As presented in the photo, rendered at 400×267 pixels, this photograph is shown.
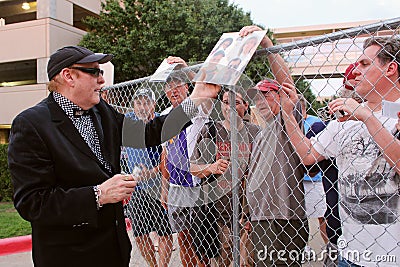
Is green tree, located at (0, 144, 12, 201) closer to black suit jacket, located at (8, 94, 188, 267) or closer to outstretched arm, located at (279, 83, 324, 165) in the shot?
black suit jacket, located at (8, 94, 188, 267)

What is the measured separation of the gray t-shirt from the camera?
2350mm

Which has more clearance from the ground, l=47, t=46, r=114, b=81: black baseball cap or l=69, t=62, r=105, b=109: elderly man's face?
l=47, t=46, r=114, b=81: black baseball cap

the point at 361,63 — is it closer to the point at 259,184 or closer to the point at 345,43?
the point at 345,43

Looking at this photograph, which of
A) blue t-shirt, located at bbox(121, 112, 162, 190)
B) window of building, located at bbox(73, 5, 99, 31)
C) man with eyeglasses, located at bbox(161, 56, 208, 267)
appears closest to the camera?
man with eyeglasses, located at bbox(161, 56, 208, 267)

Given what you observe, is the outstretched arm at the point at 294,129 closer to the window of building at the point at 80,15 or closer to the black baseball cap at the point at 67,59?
the black baseball cap at the point at 67,59

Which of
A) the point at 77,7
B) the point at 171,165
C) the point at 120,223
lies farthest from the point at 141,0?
the point at 120,223

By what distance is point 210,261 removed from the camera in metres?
3.12

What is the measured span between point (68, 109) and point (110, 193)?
0.52 meters

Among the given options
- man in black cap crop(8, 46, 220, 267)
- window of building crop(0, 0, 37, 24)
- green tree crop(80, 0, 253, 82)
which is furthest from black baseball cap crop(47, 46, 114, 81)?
window of building crop(0, 0, 37, 24)

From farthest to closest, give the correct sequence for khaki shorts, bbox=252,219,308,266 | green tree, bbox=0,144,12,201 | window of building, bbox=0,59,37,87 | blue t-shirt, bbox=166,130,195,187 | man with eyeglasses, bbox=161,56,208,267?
window of building, bbox=0,59,37,87
green tree, bbox=0,144,12,201
blue t-shirt, bbox=166,130,195,187
man with eyeglasses, bbox=161,56,208,267
khaki shorts, bbox=252,219,308,266

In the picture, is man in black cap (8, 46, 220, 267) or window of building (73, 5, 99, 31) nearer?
man in black cap (8, 46, 220, 267)

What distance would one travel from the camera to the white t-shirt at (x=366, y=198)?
5.74ft

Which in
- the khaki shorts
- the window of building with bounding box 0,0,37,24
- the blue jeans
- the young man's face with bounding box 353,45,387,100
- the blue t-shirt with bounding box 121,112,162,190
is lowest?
the window of building with bounding box 0,0,37,24

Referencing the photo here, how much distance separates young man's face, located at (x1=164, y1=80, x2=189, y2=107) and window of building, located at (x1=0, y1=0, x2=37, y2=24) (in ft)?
53.3
